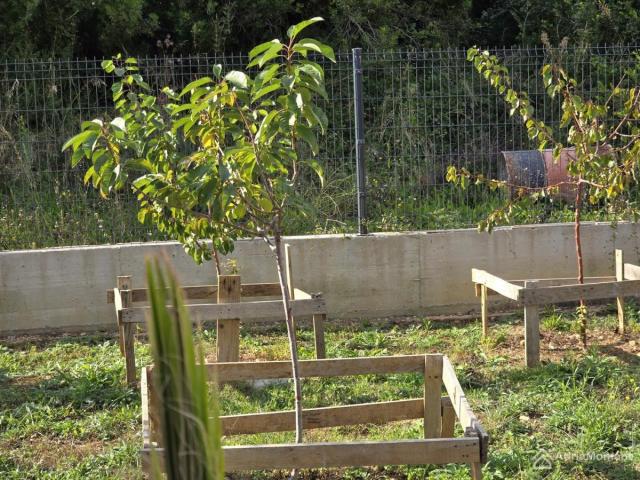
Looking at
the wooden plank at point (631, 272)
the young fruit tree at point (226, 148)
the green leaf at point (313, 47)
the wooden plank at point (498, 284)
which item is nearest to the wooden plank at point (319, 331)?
the wooden plank at point (498, 284)

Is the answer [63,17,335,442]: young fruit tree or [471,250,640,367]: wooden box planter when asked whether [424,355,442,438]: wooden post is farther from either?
[471,250,640,367]: wooden box planter

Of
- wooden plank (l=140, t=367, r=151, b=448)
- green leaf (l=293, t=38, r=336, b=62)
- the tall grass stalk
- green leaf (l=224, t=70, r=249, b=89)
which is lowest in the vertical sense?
wooden plank (l=140, t=367, r=151, b=448)

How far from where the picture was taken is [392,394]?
→ 6492mm

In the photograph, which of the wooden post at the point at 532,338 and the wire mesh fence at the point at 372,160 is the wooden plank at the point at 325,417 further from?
the wire mesh fence at the point at 372,160

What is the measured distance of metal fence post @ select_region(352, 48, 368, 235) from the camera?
9516 millimetres

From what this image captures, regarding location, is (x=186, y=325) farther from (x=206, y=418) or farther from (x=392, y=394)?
(x=392, y=394)

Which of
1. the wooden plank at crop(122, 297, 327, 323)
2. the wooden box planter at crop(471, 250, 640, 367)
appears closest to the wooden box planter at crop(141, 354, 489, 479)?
the wooden plank at crop(122, 297, 327, 323)

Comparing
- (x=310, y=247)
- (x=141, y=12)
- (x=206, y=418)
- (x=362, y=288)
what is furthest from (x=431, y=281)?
(x=206, y=418)

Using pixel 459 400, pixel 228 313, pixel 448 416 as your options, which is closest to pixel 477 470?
pixel 459 400

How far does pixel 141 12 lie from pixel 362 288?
280 inches

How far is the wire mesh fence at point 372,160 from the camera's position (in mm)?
9805

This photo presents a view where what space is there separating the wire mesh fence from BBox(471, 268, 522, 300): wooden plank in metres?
1.74

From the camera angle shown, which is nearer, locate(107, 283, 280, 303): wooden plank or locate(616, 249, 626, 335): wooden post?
locate(107, 283, 280, 303): wooden plank

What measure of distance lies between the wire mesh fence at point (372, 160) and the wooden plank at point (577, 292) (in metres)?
2.74
